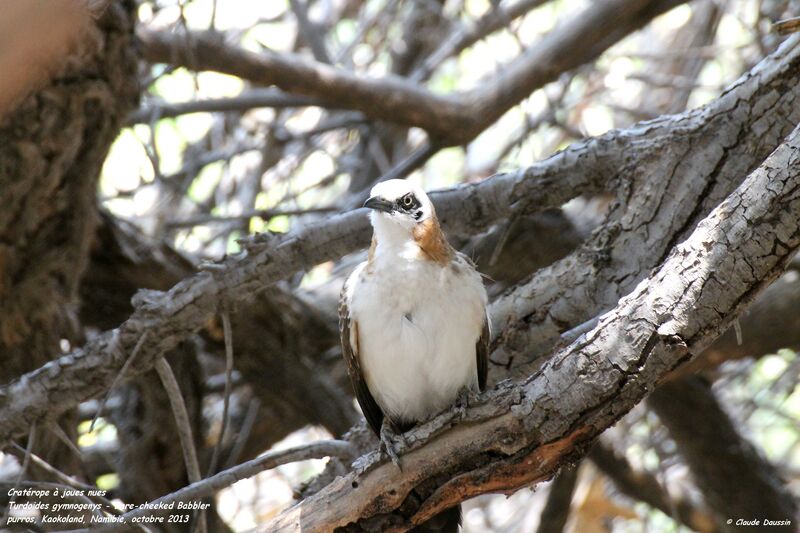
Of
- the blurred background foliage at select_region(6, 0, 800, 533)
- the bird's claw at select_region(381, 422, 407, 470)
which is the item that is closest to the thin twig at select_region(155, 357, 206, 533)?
the bird's claw at select_region(381, 422, 407, 470)

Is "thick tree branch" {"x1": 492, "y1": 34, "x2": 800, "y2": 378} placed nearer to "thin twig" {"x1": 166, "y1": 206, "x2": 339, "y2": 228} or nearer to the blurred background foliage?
the blurred background foliage

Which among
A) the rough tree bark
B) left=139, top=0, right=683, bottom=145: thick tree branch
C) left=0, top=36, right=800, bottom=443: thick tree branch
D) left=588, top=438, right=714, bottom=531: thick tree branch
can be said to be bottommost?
left=588, top=438, right=714, bottom=531: thick tree branch

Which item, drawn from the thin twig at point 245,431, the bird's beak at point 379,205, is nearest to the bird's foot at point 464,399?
the bird's beak at point 379,205

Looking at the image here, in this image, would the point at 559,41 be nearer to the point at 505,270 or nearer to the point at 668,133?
the point at 505,270

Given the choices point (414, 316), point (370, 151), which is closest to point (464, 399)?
point (414, 316)

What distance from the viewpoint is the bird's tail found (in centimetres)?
409

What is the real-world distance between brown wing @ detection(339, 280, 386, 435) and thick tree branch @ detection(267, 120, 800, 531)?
89cm

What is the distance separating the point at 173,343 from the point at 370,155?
13.4 ft

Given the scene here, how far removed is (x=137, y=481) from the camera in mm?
5938

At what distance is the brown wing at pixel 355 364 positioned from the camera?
4270 mm

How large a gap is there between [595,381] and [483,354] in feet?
3.95

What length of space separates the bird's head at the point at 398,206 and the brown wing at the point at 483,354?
57cm

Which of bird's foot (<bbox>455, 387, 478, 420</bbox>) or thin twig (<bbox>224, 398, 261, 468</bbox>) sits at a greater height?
thin twig (<bbox>224, 398, 261, 468</bbox>)

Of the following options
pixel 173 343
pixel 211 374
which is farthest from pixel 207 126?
pixel 173 343
